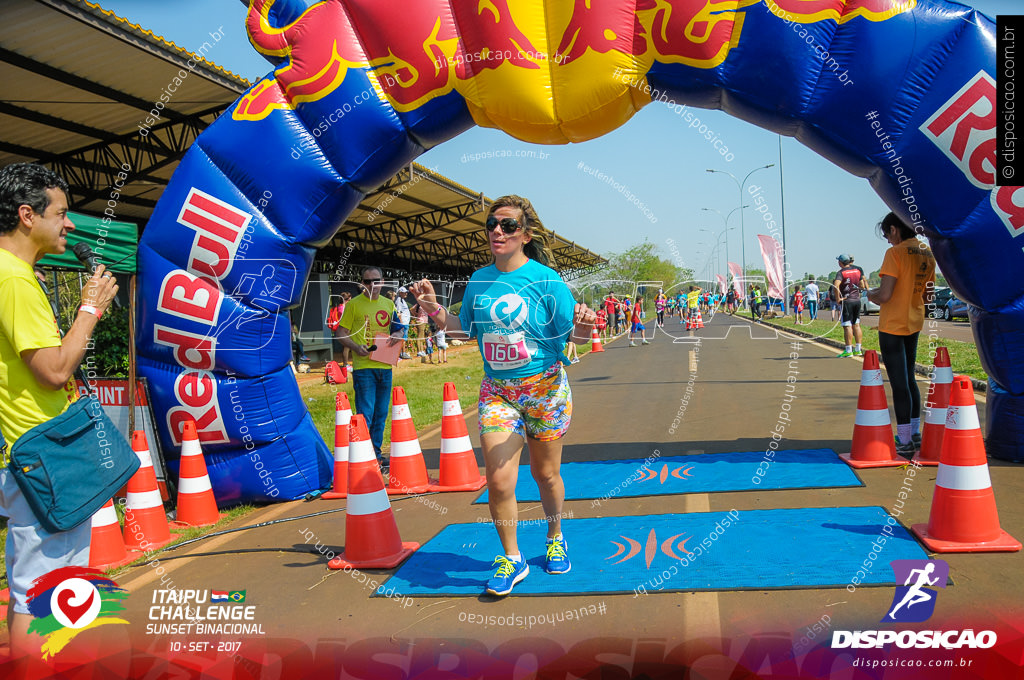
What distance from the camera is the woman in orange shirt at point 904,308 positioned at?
5.78m

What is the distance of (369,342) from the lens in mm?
6891

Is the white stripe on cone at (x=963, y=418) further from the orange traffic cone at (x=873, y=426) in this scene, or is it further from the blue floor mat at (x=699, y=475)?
the orange traffic cone at (x=873, y=426)

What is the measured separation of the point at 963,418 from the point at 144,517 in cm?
534

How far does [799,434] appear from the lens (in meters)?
7.12

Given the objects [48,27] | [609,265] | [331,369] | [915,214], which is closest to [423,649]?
[915,214]

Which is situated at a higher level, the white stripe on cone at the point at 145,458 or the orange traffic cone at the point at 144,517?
the white stripe on cone at the point at 145,458

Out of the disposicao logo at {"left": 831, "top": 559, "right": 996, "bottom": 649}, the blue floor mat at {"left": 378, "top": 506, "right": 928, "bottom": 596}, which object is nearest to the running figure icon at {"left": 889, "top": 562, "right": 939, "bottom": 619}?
the disposicao logo at {"left": 831, "top": 559, "right": 996, "bottom": 649}

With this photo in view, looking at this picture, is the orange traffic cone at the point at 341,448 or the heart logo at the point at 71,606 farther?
the orange traffic cone at the point at 341,448

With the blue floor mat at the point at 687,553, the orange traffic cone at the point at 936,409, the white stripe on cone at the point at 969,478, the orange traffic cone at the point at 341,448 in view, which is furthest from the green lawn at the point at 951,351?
the orange traffic cone at the point at 341,448

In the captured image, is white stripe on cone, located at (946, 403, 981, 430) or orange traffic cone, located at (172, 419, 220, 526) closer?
white stripe on cone, located at (946, 403, 981, 430)

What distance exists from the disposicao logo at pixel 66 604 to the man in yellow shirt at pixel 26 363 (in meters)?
0.04

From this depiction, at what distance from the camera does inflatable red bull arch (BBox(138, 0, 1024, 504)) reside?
16.7ft

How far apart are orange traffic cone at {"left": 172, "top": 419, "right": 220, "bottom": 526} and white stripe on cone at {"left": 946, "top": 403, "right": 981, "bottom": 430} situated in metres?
5.16

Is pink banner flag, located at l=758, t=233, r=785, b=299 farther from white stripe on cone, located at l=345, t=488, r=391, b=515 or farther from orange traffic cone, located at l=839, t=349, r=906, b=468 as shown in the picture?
white stripe on cone, located at l=345, t=488, r=391, b=515
